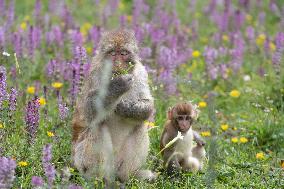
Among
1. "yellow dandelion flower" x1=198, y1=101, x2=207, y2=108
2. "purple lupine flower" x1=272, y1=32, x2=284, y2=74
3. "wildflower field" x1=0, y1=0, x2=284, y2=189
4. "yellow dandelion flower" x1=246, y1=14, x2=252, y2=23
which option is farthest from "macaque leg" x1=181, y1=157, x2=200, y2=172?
"yellow dandelion flower" x1=246, y1=14, x2=252, y2=23

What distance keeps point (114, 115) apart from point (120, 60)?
57 cm

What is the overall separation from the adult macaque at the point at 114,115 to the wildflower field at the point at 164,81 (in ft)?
0.76

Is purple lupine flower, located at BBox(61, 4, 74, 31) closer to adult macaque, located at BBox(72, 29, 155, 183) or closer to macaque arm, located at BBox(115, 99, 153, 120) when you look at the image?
adult macaque, located at BBox(72, 29, 155, 183)

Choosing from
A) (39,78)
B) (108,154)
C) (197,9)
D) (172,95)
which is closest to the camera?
(108,154)

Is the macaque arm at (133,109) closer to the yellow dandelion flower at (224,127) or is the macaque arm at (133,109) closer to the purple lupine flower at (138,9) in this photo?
the yellow dandelion flower at (224,127)

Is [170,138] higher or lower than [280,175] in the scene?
higher

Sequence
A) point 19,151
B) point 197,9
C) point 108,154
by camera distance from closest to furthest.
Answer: point 108,154 < point 19,151 < point 197,9

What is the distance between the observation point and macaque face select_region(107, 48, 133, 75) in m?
6.73

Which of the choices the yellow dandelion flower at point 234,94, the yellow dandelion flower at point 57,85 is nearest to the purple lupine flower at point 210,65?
the yellow dandelion flower at point 234,94

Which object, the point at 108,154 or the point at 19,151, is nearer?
A: the point at 108,154

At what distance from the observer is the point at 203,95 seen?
33.8ft

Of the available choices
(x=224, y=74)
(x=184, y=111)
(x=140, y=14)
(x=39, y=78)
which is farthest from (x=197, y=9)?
(x=184, y=111)

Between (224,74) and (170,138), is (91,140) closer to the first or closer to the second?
(170,138)

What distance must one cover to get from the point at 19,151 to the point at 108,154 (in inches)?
43.2
